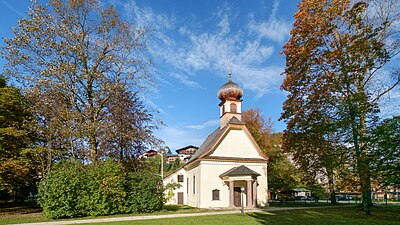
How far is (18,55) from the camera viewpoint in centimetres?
1841

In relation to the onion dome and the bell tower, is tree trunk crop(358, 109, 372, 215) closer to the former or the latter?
the bell tower

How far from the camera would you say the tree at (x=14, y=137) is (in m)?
20.0

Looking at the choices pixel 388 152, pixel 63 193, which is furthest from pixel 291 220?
pixel 63 193

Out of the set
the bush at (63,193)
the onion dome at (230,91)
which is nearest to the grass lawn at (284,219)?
the bush at (63,193)

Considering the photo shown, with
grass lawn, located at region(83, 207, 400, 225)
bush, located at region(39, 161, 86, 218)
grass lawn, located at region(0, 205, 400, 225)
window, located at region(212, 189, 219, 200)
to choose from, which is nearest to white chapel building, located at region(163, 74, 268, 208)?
window, located at region(212, 189, 219, 200)

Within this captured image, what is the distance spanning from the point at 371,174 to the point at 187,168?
2131 cm

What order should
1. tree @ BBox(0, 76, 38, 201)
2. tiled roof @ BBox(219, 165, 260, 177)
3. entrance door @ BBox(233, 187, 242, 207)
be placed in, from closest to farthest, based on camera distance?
tree @ BBox(0, 76, 38, 201) → tiled roof @ BBox(219, 165, 260, 177) → entrance door @ BBox(233, 187, 242, 207)

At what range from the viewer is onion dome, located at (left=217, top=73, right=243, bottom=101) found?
3038 centimetres

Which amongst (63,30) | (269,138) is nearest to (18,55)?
(63,30)

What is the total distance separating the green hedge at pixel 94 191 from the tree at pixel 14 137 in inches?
141

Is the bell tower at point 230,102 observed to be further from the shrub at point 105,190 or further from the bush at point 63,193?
the bush at point 63,193

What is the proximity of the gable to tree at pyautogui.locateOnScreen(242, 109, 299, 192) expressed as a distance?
7984mm

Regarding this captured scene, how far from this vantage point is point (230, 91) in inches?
1200

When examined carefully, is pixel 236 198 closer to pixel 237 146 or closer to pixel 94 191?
pixel 237 146
